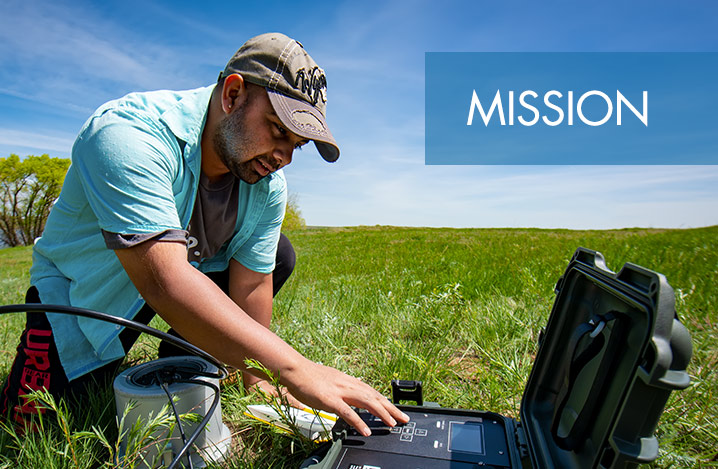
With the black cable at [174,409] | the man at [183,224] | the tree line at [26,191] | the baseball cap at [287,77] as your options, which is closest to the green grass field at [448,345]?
the black cable at [174,409]

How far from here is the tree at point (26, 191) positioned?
31000 millimetres

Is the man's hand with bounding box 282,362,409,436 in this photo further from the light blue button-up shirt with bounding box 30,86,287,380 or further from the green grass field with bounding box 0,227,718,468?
the light blue button-up shirt with bounding box 30,86,287,380

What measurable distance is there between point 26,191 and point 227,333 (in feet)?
126

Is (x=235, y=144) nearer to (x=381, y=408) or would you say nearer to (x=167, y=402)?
(x=167, y=402)

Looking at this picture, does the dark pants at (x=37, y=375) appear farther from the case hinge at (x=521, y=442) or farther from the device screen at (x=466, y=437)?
the case hinge at (x=521, y=442)

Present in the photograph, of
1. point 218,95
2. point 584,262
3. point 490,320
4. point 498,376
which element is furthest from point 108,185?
point 490,320

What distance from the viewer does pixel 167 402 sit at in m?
1.51

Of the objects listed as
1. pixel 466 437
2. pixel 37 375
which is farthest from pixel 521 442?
pixel 37 375

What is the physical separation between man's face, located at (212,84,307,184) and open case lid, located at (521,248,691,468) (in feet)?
4.12

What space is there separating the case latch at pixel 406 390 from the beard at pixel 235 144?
110 cm

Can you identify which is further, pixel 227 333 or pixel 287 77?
pixel 287 77

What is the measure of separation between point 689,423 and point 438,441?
3.71ft

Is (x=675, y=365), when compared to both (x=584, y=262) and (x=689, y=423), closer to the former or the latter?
(x=584, y=262)

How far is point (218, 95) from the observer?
209cm
